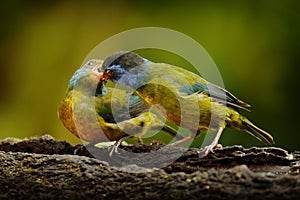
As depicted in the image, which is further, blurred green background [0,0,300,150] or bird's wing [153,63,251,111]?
blurred green background [0,0,300,150]

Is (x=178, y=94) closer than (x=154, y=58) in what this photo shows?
Yes

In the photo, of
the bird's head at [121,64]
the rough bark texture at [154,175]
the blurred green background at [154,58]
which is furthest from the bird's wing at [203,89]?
the blurred green background at [154,58]

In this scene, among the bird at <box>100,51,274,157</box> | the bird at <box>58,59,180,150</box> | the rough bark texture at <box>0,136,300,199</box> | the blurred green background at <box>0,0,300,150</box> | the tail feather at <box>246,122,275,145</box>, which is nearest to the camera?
the rough bark texture at <box>0,136,300,199</box>

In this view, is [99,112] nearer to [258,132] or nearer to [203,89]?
[203,89]

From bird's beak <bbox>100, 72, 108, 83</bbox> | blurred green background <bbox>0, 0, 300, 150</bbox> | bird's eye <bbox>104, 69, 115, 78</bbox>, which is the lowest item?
bird's eye <bbox>104, 69, 115, 78</bbox>

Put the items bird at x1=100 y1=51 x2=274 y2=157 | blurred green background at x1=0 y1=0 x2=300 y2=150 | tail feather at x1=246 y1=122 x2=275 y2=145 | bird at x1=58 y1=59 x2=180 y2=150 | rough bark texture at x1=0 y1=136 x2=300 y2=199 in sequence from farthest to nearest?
blurred green background at x1=0 y1=0 x2=300 y2=150 → bird at x1=58 y1=59 x2=180 y2=150 → tail feather at x1=246 y1=122 x2=275 y2=145 → bird at x1=100 y1=51 x2=274 y2=157 → rough bark texture at x1=0 y1=136 x2=300 y2=199

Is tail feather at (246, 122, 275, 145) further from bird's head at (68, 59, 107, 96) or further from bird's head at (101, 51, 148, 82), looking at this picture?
bird's head at (68, 59, 107, 96)

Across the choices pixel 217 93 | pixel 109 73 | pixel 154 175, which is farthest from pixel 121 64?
pixel 154 175

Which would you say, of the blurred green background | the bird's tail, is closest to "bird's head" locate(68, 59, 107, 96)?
the bird's tail
